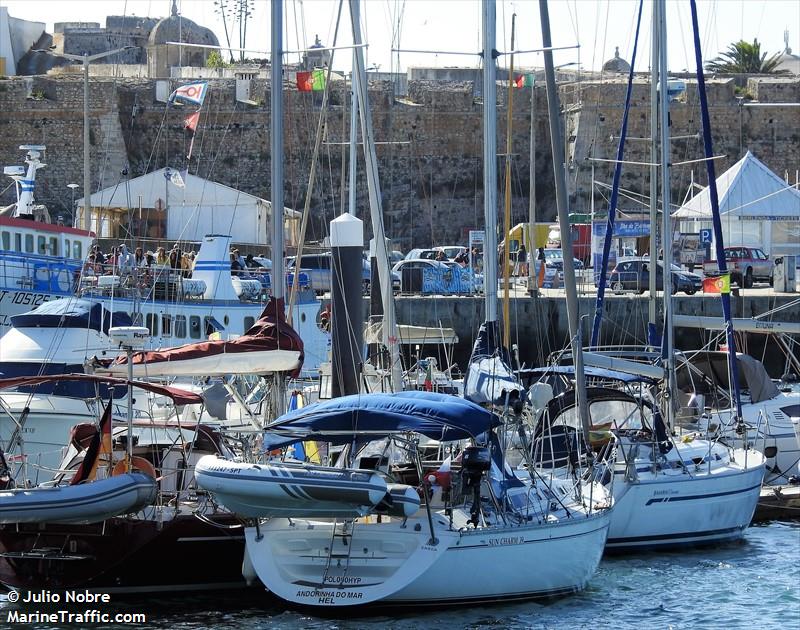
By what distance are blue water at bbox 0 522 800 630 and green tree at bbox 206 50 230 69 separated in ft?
124

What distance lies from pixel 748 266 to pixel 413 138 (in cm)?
1622

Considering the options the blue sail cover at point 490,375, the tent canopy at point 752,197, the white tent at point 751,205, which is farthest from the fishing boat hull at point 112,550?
the tent canopy at point 752,197

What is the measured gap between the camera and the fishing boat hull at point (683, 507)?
1608 centimetres

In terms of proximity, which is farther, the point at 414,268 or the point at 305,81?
the point at 414,268

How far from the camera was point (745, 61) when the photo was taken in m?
58.6

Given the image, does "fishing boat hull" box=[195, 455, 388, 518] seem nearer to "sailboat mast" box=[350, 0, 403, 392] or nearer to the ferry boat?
"sailboat mast" box=[350, 0, 403, 392]

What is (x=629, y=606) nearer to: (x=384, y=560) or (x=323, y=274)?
(x=384, y=560)

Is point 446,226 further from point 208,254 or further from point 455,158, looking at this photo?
point 208,254

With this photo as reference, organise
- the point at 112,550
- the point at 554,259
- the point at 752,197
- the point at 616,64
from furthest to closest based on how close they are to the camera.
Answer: the point at 616,64, the point at 554,259, the point at 752,197, the point at 112,550

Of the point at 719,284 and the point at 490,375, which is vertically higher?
the point at 719,284

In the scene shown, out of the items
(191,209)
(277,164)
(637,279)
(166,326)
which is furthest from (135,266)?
Answer: (191,209)

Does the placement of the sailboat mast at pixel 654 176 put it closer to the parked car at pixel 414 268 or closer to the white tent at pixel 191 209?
the parked car at pixel 414 268

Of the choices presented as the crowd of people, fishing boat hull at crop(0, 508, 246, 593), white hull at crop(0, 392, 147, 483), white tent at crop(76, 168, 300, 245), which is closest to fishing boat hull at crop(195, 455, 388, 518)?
fishing boat hull at crop(0, 508, 246, 593)

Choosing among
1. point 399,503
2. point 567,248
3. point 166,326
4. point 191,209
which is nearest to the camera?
point 399,503
